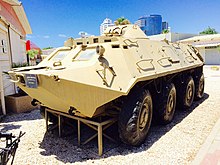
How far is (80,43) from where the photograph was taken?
4.75 meters

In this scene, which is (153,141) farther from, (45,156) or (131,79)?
(45,156)

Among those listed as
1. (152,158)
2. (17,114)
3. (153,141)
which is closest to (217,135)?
(153,141)

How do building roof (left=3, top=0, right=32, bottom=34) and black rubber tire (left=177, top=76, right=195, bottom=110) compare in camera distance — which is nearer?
black rubber tire (left=177, top=76, right=195, bottom=110)

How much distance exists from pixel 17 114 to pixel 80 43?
3.55 meters

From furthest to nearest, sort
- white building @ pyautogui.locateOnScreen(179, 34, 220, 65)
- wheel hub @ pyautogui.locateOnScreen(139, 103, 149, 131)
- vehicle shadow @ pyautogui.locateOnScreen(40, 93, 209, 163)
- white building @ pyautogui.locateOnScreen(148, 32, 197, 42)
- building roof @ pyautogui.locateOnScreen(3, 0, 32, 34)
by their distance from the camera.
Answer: white building @ pyautogui.locateOnScreen(148, 32, 197, 42) < white building @ pyautogui.locateOnScreen(179, 34, 220, 65) < building roof @ pyautogui.locateOnScreen(3, 0, 32, 34) < wheel hub @ pyautogui.locateOnScreen(139, 103, 149, 131) < vehicle shadow @ pyautogui.locateOnScreen(40, 93, 209, 163)

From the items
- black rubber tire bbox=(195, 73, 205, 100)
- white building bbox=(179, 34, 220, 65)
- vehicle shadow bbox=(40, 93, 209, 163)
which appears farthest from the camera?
white building bbox=(179, 34, 220, 65)

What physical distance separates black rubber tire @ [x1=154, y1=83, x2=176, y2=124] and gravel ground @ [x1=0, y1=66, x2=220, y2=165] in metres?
0.22

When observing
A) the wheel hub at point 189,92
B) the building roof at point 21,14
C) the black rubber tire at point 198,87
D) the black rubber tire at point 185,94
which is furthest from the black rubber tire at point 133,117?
the building roof at point 21,14

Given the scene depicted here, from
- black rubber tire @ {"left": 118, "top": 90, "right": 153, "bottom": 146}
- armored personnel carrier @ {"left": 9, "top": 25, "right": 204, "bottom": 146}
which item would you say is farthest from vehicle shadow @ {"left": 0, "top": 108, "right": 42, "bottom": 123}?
black rubber tire @ {"left": 118, "top": 90, "right": 153, "bottom": 146}

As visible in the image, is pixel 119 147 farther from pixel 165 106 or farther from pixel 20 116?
pixel 20 116

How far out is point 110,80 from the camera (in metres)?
3.53

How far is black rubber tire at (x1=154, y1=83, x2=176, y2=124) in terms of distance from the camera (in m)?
5.02

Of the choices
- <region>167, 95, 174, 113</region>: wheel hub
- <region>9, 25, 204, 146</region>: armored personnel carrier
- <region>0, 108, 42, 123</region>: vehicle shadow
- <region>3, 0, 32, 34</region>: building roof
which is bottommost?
<region>0, 108, 42, 123</region>: vehicle shadow

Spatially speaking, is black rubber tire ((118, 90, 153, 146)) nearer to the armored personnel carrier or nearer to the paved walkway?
the armored personnel carrier
